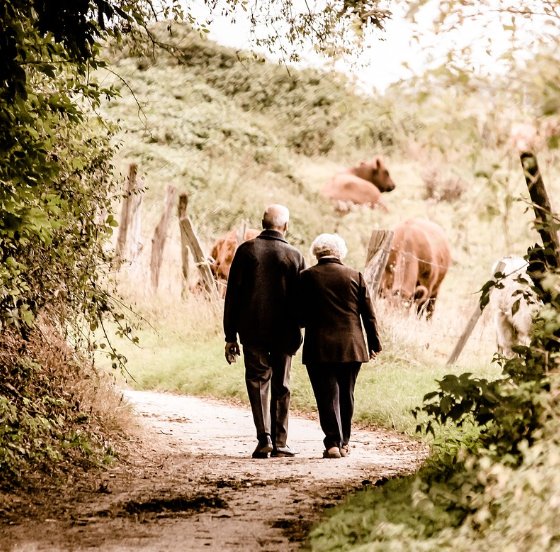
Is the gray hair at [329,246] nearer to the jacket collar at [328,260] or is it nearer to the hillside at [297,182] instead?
the jacket collar at [328,260]

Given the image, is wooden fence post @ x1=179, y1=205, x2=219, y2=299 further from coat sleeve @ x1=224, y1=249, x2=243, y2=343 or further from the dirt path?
coat sleeve @ x1=224, y1=249, x2=243, y2=343

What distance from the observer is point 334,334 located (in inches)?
300

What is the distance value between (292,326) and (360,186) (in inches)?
905

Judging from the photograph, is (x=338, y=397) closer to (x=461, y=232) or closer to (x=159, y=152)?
(x=461, y=232)

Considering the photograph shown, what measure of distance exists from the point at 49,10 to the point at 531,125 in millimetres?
2822

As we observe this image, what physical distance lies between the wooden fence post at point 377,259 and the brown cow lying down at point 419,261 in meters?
3.97

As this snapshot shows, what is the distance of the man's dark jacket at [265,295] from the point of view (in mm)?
7727

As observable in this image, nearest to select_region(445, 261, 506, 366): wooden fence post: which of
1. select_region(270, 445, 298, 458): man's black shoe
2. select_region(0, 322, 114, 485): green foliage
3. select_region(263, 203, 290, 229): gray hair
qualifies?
select_region(263, 203, 290, 229): gray hair

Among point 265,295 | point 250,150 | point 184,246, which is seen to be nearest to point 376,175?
point 250,150

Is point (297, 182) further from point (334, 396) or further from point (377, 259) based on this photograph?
point (334, 396)

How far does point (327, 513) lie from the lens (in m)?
5.12

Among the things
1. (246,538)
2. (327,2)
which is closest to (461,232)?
(246,538)

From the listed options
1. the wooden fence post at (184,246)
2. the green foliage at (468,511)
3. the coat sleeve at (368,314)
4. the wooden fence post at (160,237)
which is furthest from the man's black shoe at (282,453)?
the wooden fence post at (160,237)

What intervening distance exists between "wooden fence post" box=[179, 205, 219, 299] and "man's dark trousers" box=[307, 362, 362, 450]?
7203 millimetres
